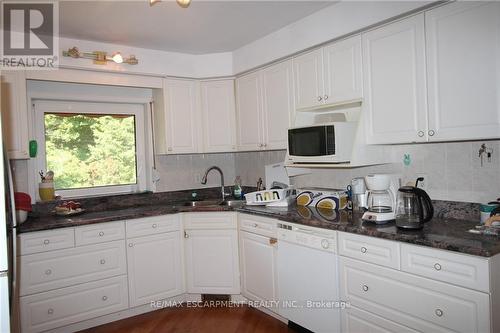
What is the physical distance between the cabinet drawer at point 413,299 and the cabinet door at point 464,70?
2.73 feet

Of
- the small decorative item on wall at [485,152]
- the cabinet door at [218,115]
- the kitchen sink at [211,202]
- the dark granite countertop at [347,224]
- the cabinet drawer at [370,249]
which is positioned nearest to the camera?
the dark granite countertop at [347,224]

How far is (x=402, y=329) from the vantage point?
6.23 feet

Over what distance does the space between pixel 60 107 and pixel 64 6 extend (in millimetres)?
1153

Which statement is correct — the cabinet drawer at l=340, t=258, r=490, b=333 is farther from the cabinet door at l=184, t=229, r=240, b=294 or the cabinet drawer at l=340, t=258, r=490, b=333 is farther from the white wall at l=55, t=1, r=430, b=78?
the white wall at l=55, t=1, r=430, b=78

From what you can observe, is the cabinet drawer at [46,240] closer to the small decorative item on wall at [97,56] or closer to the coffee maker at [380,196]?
the small decorative item on wall at [97,56]

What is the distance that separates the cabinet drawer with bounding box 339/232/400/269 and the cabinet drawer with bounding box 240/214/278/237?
65 cm

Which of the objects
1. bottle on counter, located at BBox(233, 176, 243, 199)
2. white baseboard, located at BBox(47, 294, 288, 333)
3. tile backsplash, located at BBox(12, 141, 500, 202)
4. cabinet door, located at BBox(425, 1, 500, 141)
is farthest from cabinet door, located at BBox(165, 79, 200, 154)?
cabinet door, located at BBox(425, 1, 500, 141)

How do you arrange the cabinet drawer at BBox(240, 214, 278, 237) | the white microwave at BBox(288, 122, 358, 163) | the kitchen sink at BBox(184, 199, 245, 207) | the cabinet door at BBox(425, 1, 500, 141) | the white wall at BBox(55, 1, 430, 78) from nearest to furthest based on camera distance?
the cabinet door at BBox(425, 1, 500, 141) → the white wall at BBox(55, 1, 430, 78) → the white microwave at BBox(288, 122, 358, 163) → the cabinet drawer at BBox(240, 214, 278, 237) → the kitchen sink at BBox(184, 199, 245, 207)

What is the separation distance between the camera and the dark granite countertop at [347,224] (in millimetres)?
1680

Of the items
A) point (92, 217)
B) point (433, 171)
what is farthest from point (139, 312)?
point (433, 171)

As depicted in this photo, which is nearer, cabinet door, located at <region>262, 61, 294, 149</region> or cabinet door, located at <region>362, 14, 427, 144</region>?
cabinet door, located at <region>362, 14, 427, 144</region>

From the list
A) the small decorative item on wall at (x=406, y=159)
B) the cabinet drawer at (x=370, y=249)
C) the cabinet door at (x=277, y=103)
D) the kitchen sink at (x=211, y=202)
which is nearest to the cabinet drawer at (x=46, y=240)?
the kitchen sink at (x=211, y=202)

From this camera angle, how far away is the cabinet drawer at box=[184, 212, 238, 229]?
10.3 feet

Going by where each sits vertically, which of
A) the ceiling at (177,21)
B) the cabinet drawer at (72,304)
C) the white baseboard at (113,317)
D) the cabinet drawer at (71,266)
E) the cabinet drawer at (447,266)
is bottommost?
the white baseboard at (113,317)
